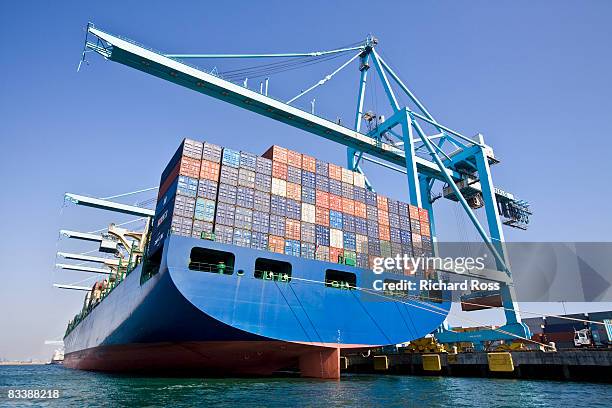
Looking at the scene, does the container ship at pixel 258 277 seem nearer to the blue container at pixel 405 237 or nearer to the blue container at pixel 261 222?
the blue container at pixel 261 222

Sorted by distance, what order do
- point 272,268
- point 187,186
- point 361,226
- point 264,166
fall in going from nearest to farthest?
1. point 187,186
2. point 272,268
3. point 264,166
4. point 361,226

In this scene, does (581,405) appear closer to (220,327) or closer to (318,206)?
(220,327)

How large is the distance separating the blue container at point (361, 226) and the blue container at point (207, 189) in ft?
27.0

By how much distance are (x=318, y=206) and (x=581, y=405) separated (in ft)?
44.9

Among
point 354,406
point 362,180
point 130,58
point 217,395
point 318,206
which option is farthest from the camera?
point 362,180

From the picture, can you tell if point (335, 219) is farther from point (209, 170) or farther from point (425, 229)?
point (425, 229)

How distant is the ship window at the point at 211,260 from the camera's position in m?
16.6

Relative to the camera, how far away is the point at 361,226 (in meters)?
22.2

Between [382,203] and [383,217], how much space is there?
111 cm

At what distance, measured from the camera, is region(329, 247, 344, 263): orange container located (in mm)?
19866

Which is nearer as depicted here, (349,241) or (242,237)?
(242,237)

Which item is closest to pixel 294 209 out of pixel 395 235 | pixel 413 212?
pixel 395 235

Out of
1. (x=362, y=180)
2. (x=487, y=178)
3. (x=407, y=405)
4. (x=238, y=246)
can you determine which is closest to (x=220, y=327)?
(x=238, y=246)

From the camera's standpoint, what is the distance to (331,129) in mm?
26391
